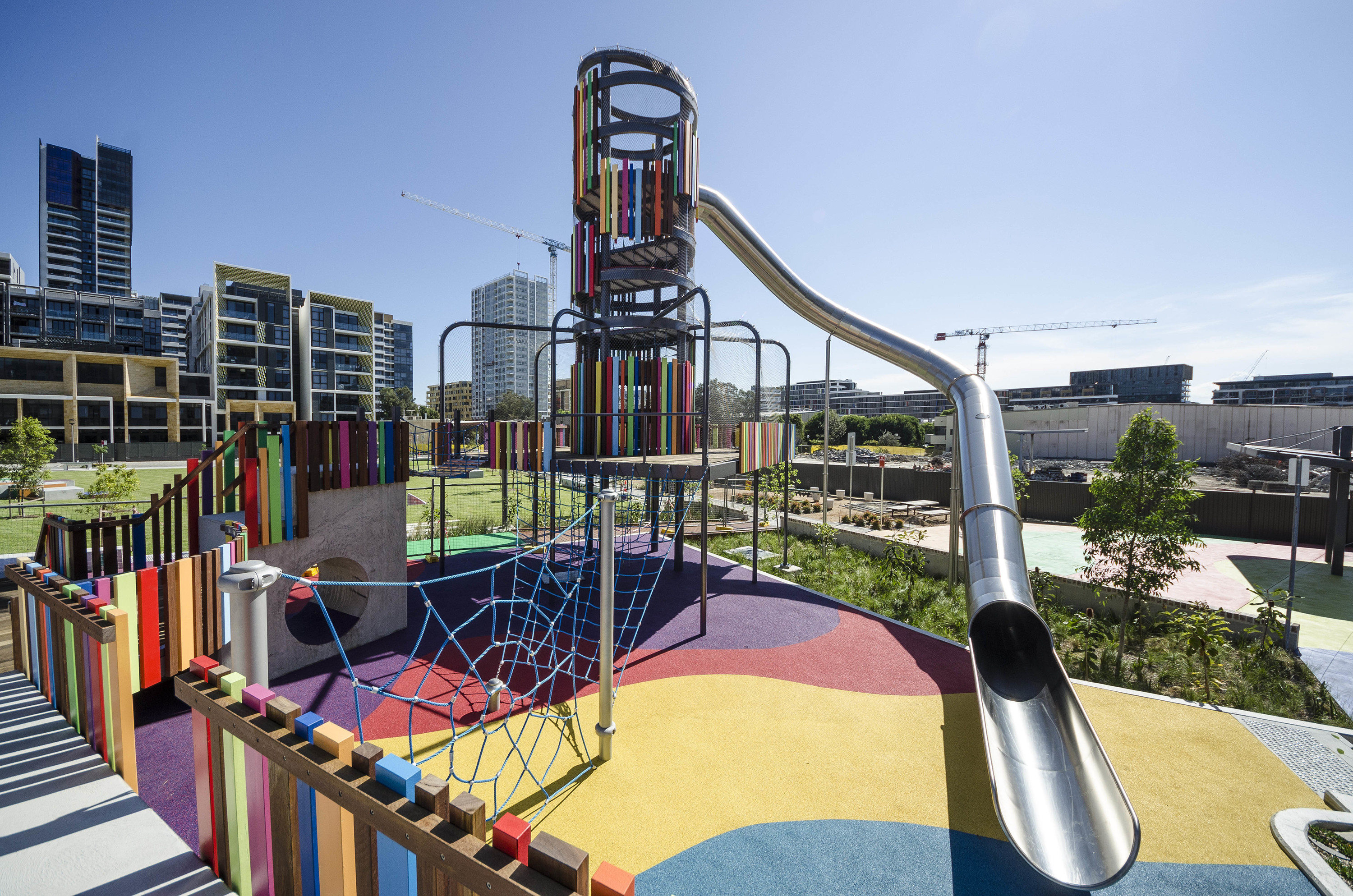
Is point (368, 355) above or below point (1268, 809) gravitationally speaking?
above

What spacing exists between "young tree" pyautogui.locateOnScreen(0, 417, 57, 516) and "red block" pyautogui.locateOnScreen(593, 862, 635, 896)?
28.6 meters

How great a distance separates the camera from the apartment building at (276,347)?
53.3 metres

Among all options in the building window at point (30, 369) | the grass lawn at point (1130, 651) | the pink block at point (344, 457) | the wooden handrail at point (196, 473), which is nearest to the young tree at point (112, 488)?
the pink block at point (344, 457)

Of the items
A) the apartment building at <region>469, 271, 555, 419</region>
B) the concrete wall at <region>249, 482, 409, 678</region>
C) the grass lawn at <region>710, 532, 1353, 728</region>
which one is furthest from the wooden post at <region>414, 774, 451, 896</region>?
the apartment building at <region>469, 271, 555, 419</region>

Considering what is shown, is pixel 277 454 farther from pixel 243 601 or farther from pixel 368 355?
pixel 368 355

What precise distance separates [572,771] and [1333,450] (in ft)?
70.4

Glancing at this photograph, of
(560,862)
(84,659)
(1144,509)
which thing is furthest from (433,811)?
(1144,509)

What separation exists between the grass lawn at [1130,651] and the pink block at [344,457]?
334 inches

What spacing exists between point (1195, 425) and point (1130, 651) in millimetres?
55843

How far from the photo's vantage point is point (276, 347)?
56.4 m

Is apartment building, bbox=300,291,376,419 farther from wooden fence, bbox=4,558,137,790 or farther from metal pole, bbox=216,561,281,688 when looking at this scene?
metal pole, bbox=216,561,281,688

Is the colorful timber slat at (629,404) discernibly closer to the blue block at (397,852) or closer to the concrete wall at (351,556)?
the concrete wall at (351,556)

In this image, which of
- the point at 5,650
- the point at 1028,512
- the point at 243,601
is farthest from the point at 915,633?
the point at 1028,512

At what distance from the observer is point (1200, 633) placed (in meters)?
7.84
